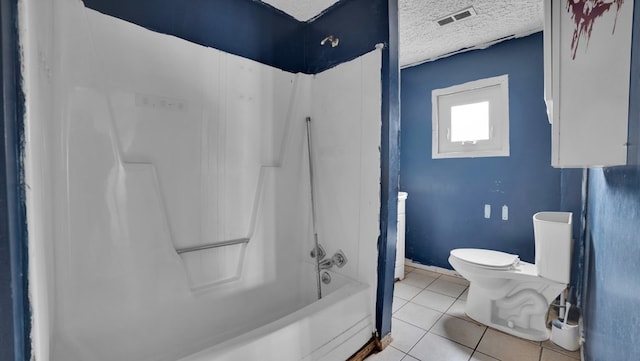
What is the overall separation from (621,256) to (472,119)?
6.56ft

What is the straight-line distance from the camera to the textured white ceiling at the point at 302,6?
1.75 metres

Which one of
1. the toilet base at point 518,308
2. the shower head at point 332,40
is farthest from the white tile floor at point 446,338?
the shower head at point 332,40

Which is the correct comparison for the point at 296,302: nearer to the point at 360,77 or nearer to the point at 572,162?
the point at 360,77

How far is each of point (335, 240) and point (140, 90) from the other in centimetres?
137

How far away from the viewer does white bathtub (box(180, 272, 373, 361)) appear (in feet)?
3.30

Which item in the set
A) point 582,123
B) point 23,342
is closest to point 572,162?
point 582,123

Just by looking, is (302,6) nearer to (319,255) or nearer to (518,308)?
(319,255)


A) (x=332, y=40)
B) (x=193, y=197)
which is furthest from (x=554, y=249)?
(x=193, y=197)

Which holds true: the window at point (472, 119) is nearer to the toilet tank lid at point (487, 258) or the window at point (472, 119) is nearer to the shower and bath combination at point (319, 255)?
the toilet tank lid at point (487, 258)

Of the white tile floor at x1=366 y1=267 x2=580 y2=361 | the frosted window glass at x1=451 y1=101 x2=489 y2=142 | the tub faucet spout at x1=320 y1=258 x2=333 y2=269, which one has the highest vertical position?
the frosted window glass at x1=451 y1=101 x2=489 y2=142

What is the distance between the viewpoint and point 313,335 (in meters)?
1.22

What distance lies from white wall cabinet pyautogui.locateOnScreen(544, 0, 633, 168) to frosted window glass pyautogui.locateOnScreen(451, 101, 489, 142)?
1.62 m

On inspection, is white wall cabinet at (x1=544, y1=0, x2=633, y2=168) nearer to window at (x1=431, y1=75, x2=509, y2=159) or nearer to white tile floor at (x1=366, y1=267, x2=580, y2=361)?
white tile floor at (x1=366, y1=267, x2=580, y2=361)

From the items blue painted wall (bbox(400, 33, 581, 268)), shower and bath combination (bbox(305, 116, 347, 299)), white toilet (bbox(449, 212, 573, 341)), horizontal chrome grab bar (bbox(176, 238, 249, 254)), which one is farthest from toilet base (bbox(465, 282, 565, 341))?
horizontal chrome grab bar (bbox(176, 238, 249, 254))
